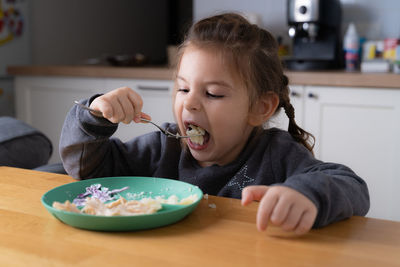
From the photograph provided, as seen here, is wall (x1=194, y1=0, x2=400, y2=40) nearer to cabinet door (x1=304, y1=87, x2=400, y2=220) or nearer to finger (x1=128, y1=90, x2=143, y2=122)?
cabinet door (x1=304, y1=87, x2=400, y2=220)

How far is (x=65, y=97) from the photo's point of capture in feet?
10.2

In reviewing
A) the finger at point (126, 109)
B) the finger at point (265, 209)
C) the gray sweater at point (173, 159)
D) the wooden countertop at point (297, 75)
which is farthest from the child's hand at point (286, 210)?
the wooden countertop at point (297, 75)

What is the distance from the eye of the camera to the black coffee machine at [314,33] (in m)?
2.55

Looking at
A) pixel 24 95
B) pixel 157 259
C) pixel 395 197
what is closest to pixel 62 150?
pixel 157 259

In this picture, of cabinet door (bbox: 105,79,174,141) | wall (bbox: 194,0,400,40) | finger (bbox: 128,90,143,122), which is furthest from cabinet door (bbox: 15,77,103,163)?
finger (bbox: 128,90,143,122)

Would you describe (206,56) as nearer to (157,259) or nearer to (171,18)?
(157,259)

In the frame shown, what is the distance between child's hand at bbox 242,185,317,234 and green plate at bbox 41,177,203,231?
0.39ft

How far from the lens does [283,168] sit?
1.18m

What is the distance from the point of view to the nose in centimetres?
116

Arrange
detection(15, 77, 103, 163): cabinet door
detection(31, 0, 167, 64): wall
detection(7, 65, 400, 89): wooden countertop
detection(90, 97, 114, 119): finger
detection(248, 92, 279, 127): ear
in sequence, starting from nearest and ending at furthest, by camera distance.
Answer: detection(90, 97, 114, 119): finger → detection(248, 92, 279, 127): ear → detection(7, 65, 400, 89): wooden countertop → detection(15, 77, 103, 163): cabinet door → detection(31, 0, 167, 64): wall

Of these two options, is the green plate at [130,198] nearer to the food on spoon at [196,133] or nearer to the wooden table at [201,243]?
the wooden table at [201,243]

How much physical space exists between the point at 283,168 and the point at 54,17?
2920 mm

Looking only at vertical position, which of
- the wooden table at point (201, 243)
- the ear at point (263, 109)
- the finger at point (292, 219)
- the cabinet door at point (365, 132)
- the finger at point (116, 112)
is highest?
the finger at point (116, 112)

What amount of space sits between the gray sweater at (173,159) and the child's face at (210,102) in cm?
6
